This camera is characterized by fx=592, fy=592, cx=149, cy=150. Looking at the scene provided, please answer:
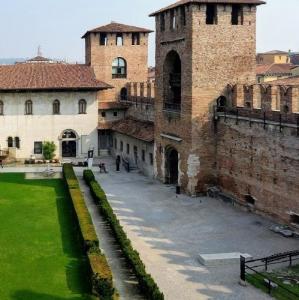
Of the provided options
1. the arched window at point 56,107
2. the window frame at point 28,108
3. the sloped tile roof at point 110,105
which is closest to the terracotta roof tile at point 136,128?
the sloped tile roof at point 110,105

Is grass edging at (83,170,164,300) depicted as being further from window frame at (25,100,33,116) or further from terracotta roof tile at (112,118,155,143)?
window frame at (25,100,33,116)

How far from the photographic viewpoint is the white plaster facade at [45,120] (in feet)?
161

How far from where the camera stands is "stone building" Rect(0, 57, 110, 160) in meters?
48.9

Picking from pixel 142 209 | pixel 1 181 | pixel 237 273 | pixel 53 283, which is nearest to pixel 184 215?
pixel 142 209

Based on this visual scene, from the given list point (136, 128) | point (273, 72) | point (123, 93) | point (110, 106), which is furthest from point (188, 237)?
point (273, 72)

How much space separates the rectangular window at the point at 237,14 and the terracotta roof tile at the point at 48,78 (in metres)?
16.6

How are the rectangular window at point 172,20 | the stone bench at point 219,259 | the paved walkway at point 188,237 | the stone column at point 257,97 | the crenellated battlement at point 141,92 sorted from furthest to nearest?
the crenellated battlement at point 141,92 → the rectangular window at point 172,20 → the stone column at point 257,97 → the stone bench at point 219,259 → the paved walkway at point 188,237

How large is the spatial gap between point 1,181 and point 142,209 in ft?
40.2

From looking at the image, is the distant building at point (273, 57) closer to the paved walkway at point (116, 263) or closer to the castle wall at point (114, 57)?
the castle wall at point (114, 57)

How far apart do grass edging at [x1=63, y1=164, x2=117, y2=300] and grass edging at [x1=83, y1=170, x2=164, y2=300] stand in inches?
38.7

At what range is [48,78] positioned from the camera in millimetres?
50062

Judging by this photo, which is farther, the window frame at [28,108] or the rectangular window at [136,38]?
the rectangular window at [136,38]

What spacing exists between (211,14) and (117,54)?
20.8m

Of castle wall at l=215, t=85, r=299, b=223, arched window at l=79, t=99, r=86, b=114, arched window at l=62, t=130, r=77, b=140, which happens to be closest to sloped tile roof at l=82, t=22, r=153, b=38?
arched window at l=79, t=99, r=86, b=114
